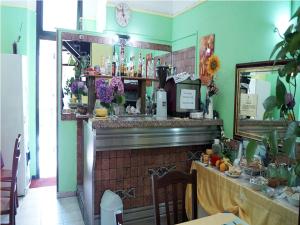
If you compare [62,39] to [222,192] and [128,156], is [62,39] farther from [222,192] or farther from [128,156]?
[222,192]

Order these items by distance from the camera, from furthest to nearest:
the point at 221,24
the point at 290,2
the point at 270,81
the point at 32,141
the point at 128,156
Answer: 1. the point at 32,141
2. the point at 221,24
3. the point at 128,156
4. the point at 270,81
5. the point at 290,2

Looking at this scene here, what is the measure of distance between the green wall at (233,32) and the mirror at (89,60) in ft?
3.19

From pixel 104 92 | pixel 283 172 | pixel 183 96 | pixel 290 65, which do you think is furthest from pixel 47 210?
pixel 290 65

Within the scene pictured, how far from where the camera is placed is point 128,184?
251cm

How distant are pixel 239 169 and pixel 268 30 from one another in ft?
3.94

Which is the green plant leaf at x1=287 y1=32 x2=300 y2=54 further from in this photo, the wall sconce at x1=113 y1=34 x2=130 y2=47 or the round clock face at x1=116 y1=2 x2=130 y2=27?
the round clock face at x1=116 y1=2 x2=130 y2=27

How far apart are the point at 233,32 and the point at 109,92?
4.58 feet

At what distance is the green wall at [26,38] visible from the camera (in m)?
3.71

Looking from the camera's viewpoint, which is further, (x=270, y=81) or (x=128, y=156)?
(x=128, y=156)

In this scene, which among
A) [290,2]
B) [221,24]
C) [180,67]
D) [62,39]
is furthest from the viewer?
[180,67]

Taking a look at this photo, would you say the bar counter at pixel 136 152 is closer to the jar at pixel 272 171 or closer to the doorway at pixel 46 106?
the jar at pixel 272 171

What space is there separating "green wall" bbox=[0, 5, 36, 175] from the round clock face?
4.57 feet

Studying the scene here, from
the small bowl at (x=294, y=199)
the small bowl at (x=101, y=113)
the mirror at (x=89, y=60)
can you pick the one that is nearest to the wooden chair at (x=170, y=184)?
the small bowl at (x=294, y=199)

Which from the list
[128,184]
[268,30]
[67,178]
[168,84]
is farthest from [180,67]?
[67,178]
